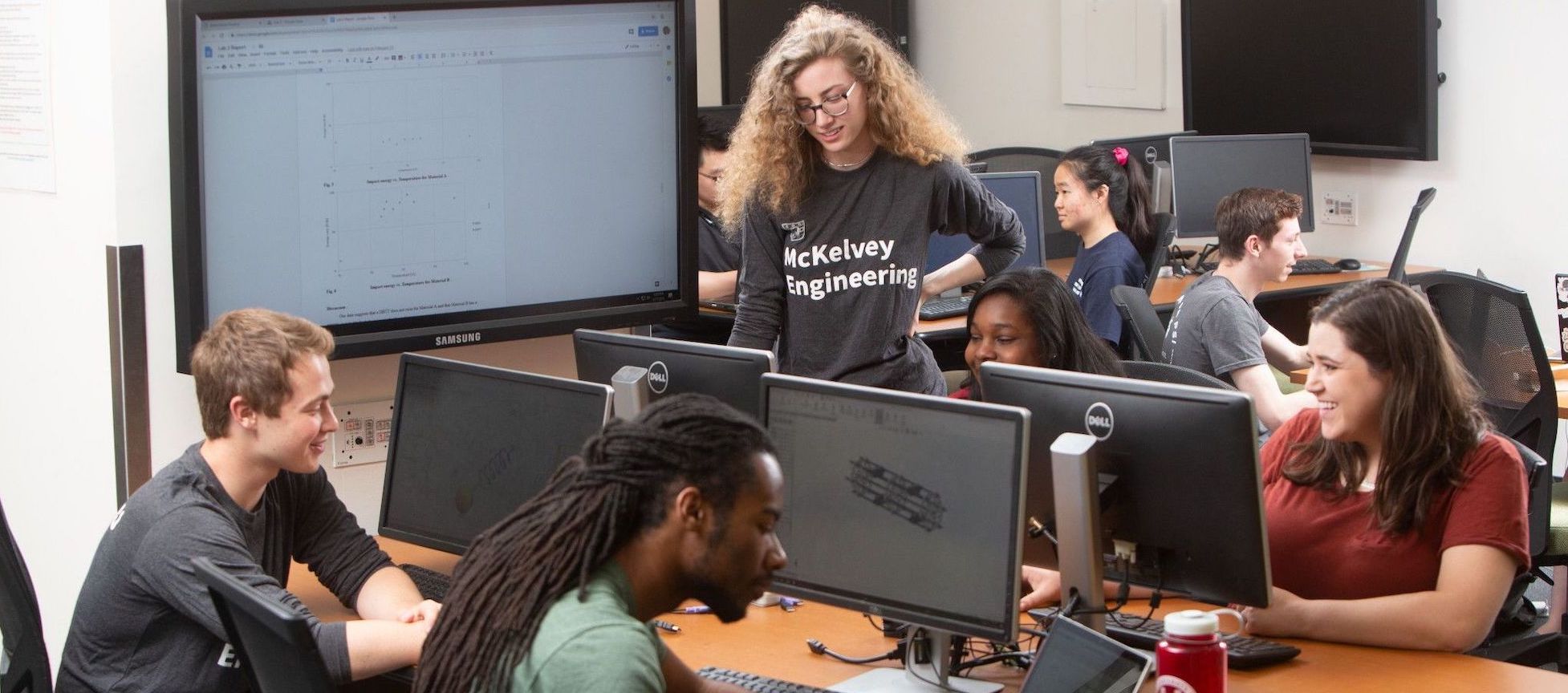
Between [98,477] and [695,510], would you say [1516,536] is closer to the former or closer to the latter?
[695,510]

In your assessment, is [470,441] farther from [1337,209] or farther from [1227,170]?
[1337,209]

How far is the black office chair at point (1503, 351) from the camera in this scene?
3863 millimetres

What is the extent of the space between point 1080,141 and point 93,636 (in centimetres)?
531

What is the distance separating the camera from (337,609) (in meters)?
2.73

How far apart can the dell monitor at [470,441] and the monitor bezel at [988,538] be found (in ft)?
1.47

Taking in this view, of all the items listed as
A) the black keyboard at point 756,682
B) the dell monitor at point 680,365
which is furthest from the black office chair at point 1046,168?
the black keyboard at point 756,682

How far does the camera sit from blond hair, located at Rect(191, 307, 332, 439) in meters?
2.46

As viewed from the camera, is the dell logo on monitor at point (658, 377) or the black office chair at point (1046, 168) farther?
the black office chair at point (1046, 168)

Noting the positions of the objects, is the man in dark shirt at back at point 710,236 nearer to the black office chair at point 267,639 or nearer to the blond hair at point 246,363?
the blond hair at point 246,363

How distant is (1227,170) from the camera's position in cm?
606

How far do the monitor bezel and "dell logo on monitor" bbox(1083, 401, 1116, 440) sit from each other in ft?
0.47

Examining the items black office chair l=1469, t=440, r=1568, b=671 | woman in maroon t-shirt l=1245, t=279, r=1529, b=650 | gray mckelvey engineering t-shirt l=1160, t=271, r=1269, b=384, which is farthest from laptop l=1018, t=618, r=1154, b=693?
gray mckelvey engineering t-shirt l=1160, t=271, r=1269, b=384

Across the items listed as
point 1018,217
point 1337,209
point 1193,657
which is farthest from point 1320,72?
point 1193,657

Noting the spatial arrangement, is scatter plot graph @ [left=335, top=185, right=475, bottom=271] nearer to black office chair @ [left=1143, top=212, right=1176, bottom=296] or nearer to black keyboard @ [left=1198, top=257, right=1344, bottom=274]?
black office chair @ [left=1143, top=212, right=1176, bottom=296]
